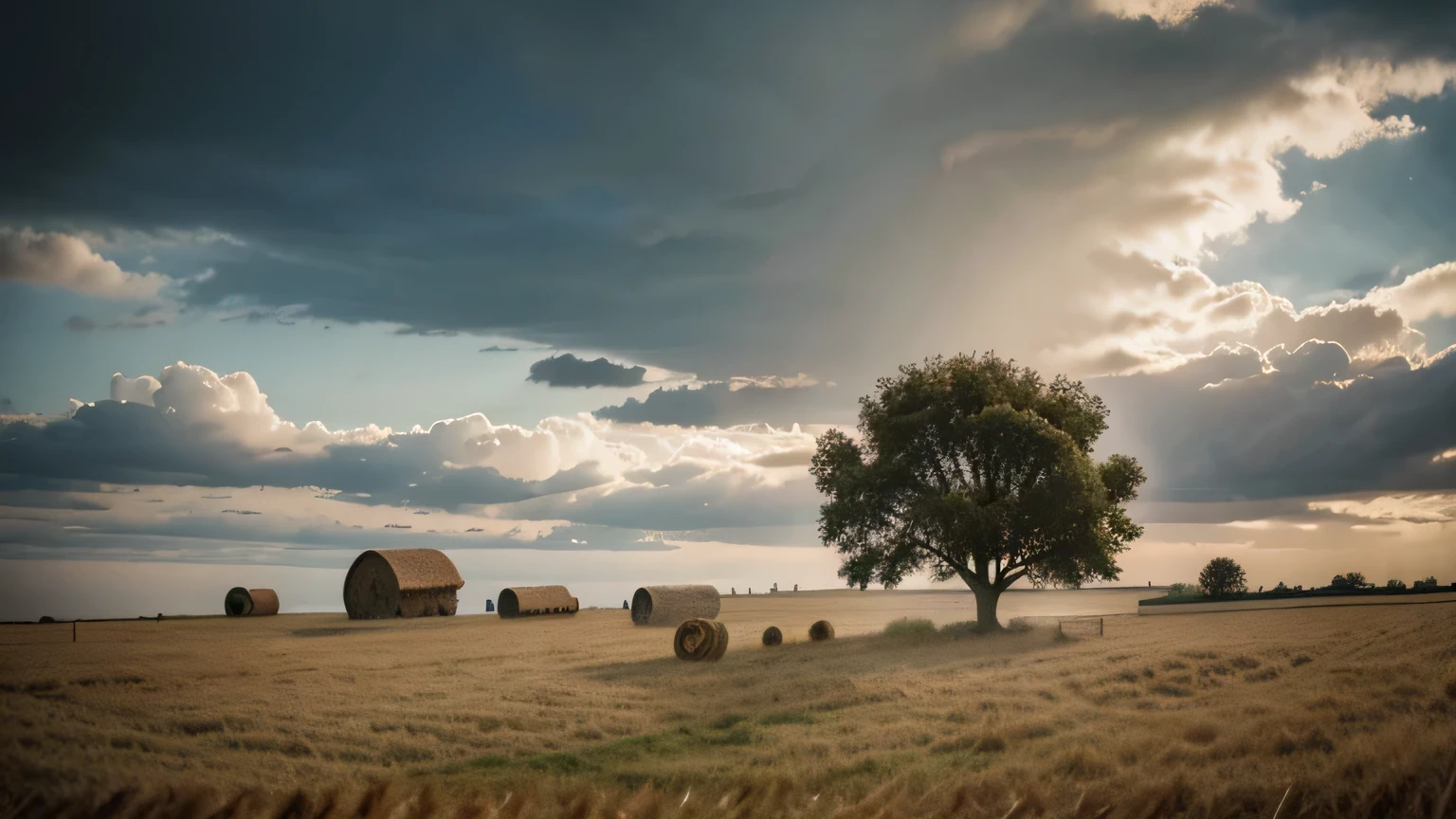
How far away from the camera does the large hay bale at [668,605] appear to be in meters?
54.2

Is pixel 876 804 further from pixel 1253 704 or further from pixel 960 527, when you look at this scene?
pixel 960 527

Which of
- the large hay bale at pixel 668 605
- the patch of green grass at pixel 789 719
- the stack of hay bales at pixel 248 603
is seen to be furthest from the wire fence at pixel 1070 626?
the stack of hay bales at pixel 248 603

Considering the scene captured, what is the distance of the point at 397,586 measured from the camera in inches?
2167

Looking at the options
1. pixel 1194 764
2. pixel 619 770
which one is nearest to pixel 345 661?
pixel 619 770

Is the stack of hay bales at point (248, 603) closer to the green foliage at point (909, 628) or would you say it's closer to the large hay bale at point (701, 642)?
the large hay bale at point (701, 642)

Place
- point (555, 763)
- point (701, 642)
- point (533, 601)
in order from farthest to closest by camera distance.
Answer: point (533, 601)
point (701, 642)
point (555, 763)

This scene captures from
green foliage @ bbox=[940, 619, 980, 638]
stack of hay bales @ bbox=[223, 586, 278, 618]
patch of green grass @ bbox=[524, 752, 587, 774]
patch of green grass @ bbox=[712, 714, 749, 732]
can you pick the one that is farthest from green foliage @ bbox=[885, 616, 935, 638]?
stack of hay bales @ bbox=[223, 586, 278, 618]

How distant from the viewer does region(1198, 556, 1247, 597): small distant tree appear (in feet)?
178

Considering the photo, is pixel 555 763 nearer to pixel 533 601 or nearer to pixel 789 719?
pixel 789 719

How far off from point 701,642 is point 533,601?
31237 mm

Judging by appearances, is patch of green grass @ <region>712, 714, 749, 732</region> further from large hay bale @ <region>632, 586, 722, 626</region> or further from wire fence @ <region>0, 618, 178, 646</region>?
large hay bale @ <region>632, 586, 722, 626</region>

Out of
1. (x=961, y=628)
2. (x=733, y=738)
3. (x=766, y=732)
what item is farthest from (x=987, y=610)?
(x=733, y=738)

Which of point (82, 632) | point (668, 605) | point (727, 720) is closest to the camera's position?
point (727, 720)

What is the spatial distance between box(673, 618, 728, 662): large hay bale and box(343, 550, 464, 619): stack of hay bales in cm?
3039
